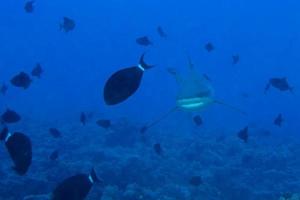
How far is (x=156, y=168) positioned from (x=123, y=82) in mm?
10726

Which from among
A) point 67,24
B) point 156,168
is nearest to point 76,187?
point 67,24

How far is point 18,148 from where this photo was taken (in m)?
3.78

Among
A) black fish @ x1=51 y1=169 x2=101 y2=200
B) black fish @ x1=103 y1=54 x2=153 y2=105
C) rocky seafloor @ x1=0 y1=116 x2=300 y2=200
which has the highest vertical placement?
rocky seafloor @ x1=0 y1=116 x2=300 y2=200

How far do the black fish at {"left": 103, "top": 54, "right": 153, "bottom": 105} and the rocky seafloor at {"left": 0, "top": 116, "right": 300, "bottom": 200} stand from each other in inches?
282

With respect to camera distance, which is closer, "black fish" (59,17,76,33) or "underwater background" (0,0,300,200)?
"black fish" (59,17,76,33)

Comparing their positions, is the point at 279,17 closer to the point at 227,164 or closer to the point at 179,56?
the point at 179,56

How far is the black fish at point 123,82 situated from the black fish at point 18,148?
828mm

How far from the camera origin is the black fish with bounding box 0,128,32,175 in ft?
12.3

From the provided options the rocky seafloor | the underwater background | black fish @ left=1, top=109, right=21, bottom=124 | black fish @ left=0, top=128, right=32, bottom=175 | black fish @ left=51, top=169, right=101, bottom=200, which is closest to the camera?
black fish @ left=51, top=169, right=101, bottom=200

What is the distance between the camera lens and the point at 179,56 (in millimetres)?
132750

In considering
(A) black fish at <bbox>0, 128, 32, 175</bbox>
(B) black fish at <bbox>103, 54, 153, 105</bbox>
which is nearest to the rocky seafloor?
(A) black fish at <bbox>0, 128, 32, 175</bbox>

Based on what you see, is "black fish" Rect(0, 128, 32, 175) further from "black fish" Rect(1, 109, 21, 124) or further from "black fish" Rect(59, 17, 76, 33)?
"black fish" Rect(59, 17, 76, 33)

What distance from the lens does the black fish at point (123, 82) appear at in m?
3.67

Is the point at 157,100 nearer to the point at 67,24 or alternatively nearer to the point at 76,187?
the point at 67,24
